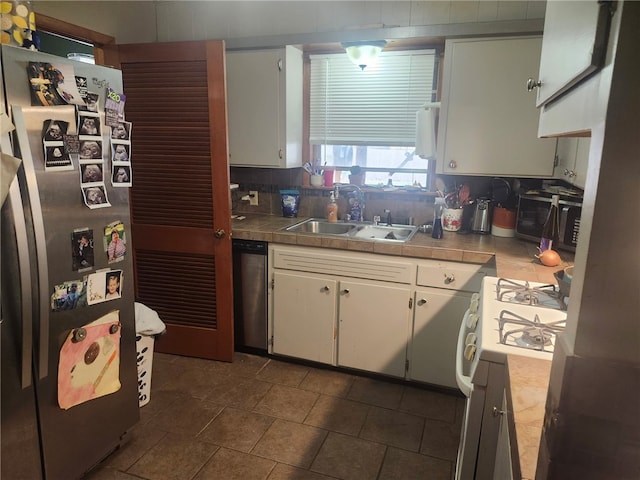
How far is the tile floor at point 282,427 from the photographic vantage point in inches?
79.0

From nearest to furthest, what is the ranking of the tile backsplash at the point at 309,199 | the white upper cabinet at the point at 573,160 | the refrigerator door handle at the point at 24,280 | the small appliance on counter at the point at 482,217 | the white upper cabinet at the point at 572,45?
1. the white upper cabinet at the point at 572,45
2. the refrigerator door handle at the point at 24,280
3. the white upper cabinet at the point at 573,160
4. the small appliance on counter at the point at 482,217
5. the tile backsplash at the point at 309,199

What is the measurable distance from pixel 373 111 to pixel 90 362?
7.55ft

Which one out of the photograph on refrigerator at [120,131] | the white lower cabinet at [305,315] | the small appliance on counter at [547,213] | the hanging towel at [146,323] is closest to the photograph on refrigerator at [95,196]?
the photograph on refrigerator at [120,131]

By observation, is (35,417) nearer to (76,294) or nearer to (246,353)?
(76,294)

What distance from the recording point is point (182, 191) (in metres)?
2.78

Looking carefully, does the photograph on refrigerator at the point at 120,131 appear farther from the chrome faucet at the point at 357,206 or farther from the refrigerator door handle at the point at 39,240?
the chrome faucet at the point at 357,206

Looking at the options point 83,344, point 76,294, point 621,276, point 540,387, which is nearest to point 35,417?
point 83,344

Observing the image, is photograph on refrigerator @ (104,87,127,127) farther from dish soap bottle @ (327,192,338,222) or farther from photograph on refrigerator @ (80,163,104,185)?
dish soap bottle @ (327,192,338,222)

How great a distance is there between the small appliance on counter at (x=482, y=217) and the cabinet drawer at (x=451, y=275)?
479 mm

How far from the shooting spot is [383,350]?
266 centimetres

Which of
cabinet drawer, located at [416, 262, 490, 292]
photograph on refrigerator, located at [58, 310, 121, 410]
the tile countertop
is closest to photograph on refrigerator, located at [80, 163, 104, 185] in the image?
photograph on refrigerator, located at [58, 310, 121, 410]

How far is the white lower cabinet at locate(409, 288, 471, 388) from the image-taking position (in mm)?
2457

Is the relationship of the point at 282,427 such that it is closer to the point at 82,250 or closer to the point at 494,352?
the point at 82,250

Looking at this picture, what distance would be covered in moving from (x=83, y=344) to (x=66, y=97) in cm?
90
